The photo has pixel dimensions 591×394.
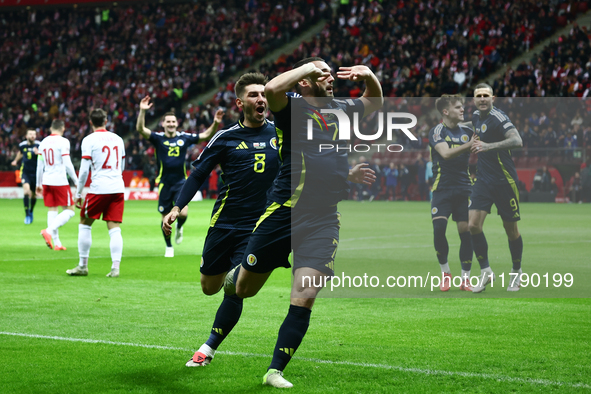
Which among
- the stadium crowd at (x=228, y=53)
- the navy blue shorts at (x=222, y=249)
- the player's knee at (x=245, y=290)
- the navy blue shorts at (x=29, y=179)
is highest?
the stadium crowd at (x=228, y=53)

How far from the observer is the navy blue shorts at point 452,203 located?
29.6ft

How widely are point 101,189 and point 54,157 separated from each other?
3.76 metres

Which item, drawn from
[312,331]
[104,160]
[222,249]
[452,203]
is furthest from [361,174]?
[104,160]

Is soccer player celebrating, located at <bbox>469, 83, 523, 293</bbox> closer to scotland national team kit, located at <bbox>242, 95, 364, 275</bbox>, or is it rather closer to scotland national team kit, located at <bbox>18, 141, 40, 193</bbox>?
scotland national team kit, located at <bbox>242, 95, 364, 275</bbox>

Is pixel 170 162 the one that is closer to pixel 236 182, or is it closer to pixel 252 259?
pixel 236 182

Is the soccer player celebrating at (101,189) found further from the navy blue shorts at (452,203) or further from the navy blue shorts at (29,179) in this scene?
the navy blue shorts at (29,179)

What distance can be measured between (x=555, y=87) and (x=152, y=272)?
21.1 meters

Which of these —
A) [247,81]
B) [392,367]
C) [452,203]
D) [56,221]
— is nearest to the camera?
[392,367]

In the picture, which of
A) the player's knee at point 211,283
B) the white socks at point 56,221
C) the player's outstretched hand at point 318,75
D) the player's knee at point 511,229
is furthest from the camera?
the white socks at point 56,221

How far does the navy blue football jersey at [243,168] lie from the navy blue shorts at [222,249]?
10cm

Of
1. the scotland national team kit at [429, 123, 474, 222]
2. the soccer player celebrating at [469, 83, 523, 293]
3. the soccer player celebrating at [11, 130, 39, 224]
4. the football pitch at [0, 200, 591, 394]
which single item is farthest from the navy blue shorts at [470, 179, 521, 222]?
the soccer player celebrating at [11, 130, 39, 224]

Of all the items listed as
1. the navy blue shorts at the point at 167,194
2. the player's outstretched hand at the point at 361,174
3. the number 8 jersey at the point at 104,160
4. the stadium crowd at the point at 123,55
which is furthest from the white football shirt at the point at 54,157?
the stadium crowd at the point at 123,55

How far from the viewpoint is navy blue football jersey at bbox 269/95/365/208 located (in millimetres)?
4762

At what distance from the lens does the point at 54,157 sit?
43.5 ft
